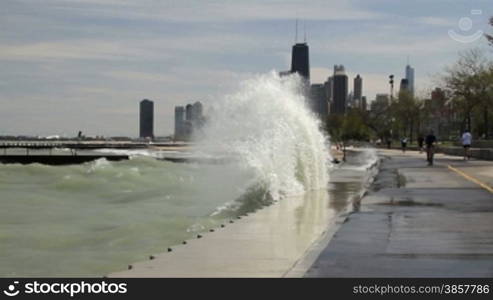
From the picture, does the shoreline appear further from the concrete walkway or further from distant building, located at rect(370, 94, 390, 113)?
distant building, located at rect(370, 94, 390, 113)

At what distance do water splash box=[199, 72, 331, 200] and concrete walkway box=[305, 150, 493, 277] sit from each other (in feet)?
12.2

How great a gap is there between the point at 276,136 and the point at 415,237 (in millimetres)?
14095

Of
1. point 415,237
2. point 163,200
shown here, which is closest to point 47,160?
point 163,200

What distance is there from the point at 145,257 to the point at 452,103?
6090 centimetres

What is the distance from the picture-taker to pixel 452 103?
7131 cm

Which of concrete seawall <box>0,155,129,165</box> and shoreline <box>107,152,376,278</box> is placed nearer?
shoreline <box>107,152,376,278</box>

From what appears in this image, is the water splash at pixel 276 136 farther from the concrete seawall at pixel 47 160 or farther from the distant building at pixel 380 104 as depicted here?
the distant building at pixel 380 104

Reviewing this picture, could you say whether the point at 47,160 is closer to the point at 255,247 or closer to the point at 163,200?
the point at 163,200

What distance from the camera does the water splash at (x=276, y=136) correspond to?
24.6 metres

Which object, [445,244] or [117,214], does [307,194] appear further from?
[445,244]

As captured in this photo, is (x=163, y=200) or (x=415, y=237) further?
(x=163, y=200)

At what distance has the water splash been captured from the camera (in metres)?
24.6

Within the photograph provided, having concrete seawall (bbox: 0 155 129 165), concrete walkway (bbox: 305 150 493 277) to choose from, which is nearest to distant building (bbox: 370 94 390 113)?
concrete seawall (bbox: 0 155 129 165)

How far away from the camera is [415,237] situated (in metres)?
12.2
